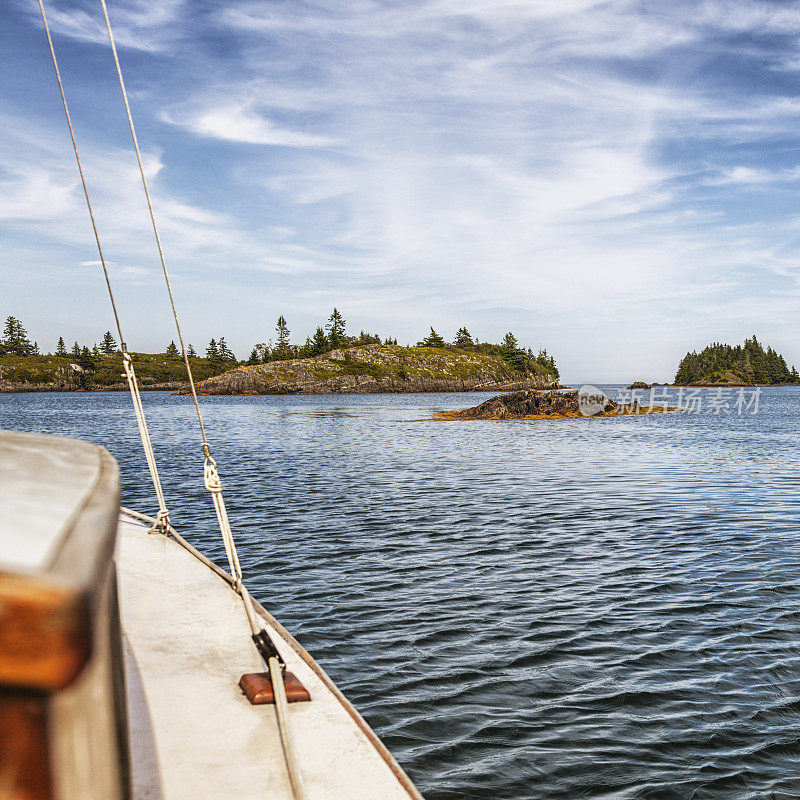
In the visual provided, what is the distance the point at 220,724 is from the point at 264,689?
39 centimetres

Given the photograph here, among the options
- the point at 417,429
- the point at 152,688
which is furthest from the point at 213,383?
the point at 152,688

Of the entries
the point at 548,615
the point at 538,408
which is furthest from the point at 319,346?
the point at 548,615

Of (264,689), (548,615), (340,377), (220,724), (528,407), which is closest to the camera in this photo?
(220,724)

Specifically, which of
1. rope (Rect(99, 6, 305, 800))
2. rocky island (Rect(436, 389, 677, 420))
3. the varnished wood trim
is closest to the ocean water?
rope (Rect(99, 6, 305, 800))

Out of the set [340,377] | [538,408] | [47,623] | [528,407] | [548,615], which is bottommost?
[548,615]

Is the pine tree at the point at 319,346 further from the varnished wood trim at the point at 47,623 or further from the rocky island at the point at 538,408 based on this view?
the varnished wood trim at the point at 47,623

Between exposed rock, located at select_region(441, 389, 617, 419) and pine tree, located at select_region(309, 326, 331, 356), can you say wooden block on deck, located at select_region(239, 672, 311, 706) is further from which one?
pine tree, located at select_region(309, 326, 331, 356)

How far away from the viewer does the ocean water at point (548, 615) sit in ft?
21.3

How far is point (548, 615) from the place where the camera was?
10.0 m

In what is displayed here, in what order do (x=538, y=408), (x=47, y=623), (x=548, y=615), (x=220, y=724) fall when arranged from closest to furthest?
1. (x=47, y=623)
2. (x=220, y=724)
3. (x=548, y=615)
4. (x=538, y=408)

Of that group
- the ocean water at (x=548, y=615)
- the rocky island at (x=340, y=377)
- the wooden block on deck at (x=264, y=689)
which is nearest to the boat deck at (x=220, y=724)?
the wooden block on deck at (x=264, y=689)

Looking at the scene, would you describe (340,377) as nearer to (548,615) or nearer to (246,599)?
(548,615)

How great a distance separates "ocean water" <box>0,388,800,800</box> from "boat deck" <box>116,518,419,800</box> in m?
2.34

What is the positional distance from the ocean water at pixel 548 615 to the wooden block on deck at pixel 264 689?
7.83ft
